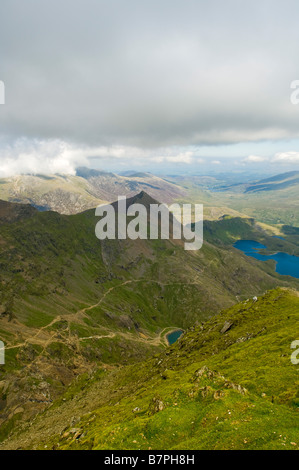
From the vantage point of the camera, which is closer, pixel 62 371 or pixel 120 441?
pixel 120 441

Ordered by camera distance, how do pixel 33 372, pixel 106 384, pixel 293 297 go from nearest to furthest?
pixel 293 297 < pixel 106 384 < pixel 33 372
